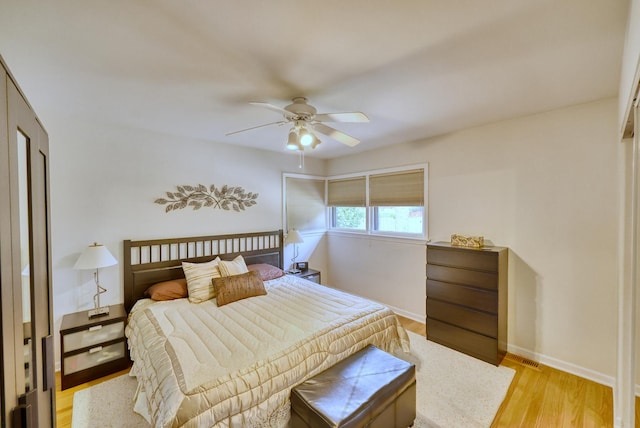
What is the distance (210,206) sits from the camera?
3613 mm

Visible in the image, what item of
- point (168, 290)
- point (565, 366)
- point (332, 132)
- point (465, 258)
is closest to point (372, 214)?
point (465, 258)

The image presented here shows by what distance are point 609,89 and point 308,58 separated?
2437 mm

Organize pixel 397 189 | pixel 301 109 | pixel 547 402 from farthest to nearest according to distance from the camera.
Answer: pixel 397 189 → pixel 547 402 → pixel 301 109

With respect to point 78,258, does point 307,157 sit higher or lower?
higher

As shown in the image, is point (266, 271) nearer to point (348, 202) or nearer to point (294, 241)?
point (294, 241)

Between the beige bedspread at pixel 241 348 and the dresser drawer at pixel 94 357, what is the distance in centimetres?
25

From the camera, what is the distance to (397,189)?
394 cm

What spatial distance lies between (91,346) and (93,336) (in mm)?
86

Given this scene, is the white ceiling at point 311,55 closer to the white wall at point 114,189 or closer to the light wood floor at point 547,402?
the white wall at point 114,189

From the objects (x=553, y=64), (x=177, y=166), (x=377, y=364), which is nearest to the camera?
(x=553, y=64)

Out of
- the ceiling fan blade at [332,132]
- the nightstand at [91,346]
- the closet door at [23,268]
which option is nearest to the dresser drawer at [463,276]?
the ceiling fan blade at [332,132]

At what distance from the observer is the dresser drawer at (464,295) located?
268 centimetres

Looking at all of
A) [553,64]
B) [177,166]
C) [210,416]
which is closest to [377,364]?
[210,416]

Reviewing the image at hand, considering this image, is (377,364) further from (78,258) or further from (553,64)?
(78,258)
